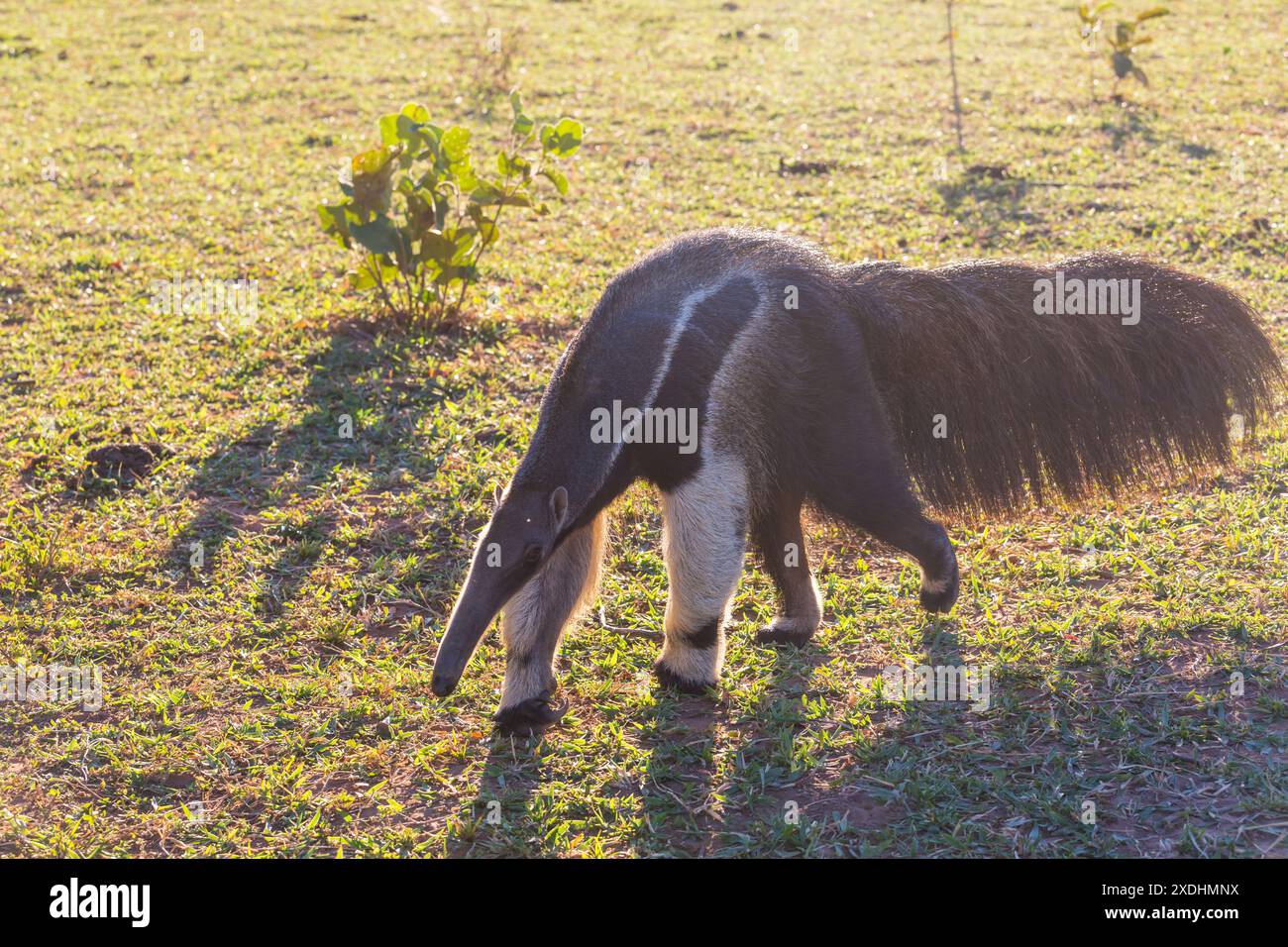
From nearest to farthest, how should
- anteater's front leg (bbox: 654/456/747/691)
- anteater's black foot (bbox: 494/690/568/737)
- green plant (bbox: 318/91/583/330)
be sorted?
anteater's front leg (bbox: 654/456/747/691) < anteater's black foot (bbox: 494/690/568/737) < green plant (bbox: 318/91/583/330)

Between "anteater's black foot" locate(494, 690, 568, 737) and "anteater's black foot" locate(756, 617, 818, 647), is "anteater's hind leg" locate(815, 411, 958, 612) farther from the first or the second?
"anteater's black foot" locate(494, 690, 568, 737)

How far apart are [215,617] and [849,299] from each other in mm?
2762

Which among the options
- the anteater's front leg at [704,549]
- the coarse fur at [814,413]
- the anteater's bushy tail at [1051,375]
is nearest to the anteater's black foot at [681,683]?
the coarse fur at [814,413]

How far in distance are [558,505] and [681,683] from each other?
97 centimetres

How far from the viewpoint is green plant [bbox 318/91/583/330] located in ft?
21.6

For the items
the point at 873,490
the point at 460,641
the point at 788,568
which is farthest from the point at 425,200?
the point at 460,641

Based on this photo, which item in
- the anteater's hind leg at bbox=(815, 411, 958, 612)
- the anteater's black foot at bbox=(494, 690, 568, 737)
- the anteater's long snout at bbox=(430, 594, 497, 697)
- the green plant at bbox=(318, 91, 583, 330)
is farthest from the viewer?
the green plant at bbox=(318, 91, 583, 330)

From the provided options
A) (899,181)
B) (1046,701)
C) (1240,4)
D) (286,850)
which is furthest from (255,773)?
(1240,4)

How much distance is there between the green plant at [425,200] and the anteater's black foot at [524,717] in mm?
3306

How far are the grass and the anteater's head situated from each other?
53 centimetres

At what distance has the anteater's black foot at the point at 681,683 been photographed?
4383mm

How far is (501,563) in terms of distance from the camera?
3.76 meters

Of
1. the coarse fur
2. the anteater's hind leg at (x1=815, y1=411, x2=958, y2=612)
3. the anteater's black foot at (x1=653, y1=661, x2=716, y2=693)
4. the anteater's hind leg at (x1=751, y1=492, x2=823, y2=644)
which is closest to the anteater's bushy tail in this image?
the coarse fur

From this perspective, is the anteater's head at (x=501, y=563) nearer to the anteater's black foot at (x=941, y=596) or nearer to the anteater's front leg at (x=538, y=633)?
the anteater's front leg at (x=538, y=633)
